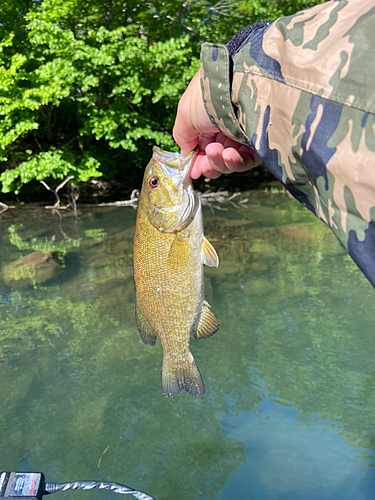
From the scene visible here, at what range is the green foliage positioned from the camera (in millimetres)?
12164

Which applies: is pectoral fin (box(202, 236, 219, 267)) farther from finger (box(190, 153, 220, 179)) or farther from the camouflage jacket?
the camouflage jacket

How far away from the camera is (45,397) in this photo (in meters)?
4.51

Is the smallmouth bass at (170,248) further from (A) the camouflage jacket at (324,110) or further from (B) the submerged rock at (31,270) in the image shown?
(B) the submerged rock at (31,270)

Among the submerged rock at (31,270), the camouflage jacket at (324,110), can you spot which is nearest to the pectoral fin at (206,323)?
the camouflage jacket at (324,110)

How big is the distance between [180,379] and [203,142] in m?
1.14

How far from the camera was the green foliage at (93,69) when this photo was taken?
1216 cm

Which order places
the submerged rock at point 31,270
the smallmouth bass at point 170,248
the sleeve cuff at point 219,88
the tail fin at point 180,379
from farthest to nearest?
the submerged rock at point 31,270, the tail fin at point 180,379, the smallmouth bass at point 170,248, the sleeve cuff at point 219,88

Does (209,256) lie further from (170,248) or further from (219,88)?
(219,88)

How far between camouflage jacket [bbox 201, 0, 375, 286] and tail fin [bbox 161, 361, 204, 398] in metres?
1.29

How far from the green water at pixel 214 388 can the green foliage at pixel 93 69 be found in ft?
20.8

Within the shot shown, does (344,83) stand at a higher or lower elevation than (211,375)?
higher

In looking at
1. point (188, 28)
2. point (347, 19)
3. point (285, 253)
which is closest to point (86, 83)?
point (188, 28)

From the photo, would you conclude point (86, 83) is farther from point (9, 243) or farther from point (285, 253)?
point (285, 253)

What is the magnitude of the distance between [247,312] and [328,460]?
268cm
